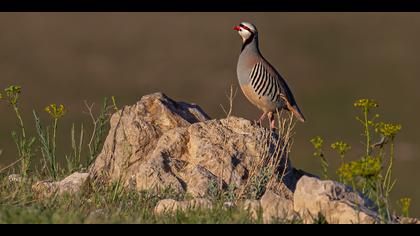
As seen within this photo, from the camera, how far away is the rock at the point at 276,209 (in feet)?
25.3

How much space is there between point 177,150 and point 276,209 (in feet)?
10.6

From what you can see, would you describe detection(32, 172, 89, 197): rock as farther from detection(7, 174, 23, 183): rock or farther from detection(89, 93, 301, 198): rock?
detection(89, 93, 301, 198): rock

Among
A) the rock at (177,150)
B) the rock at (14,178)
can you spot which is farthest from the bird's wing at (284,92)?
the rock at (14,178)

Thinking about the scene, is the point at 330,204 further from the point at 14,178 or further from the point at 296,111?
the point at 296,111

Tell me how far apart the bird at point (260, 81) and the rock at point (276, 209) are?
4533mm

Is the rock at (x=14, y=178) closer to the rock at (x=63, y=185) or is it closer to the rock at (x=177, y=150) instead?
the rock at (x=63, y=185)

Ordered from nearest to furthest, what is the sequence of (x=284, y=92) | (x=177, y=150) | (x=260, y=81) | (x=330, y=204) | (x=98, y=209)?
1. (x=330, y=204)
2. (x=98, y=209)
3. (x=177, y=150)
4. (x=260, y=81)
5. (x=284, y=92)

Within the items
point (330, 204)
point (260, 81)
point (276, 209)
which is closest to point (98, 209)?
point (276, 209)

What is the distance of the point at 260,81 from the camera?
12711 mm

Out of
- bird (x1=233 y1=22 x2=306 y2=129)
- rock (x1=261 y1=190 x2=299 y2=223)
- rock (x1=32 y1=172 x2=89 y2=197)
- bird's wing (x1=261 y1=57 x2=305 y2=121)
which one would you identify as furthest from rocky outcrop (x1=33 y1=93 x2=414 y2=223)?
bird's wing (x1=261 y1=57 x2=305 y2=121)
